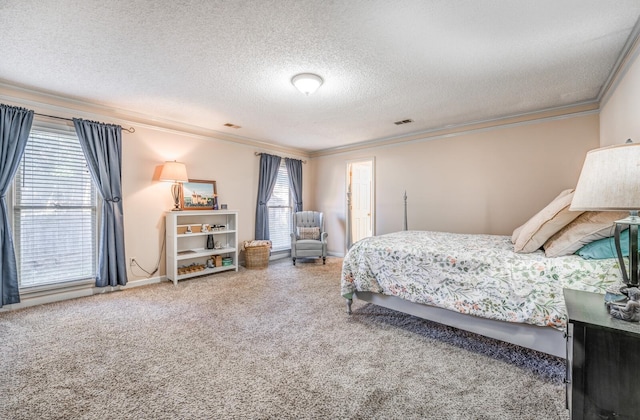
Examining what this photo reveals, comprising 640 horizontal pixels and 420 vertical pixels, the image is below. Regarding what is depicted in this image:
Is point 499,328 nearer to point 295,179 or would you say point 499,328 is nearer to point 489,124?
point 489,124

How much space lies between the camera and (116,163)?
378 centimetres

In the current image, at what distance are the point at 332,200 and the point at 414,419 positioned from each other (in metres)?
4.93

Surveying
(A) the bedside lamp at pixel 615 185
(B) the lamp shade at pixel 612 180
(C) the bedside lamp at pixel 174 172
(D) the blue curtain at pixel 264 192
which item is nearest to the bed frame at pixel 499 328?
(A) the bedside lamp at pixel 615 185

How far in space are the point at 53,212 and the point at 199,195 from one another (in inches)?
70.3

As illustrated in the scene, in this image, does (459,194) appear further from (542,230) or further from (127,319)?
(127,319)

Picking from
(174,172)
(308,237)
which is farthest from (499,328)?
(174,172)

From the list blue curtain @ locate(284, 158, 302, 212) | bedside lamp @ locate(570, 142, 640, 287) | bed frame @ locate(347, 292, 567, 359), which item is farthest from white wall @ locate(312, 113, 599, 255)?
bedside lamp @ locate(570, 142, 640, 287)

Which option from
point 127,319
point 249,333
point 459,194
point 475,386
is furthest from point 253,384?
point 459,194

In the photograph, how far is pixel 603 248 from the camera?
1.81 metres

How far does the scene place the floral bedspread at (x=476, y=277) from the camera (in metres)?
1.83

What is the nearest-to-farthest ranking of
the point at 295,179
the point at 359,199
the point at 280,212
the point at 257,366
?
the point at 257,366
the point at 280,212
the point at 295,179
the point at 359,199

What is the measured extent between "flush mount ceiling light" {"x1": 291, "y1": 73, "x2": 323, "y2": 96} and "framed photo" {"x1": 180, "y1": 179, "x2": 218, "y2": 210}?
8.67 ft

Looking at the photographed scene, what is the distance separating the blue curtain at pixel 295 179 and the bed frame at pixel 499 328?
3.81 meters

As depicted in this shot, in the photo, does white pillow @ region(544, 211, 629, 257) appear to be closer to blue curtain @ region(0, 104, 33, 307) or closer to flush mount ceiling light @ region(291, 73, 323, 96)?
flush mount ceiling light @ region(291, 73, 323, 96)
